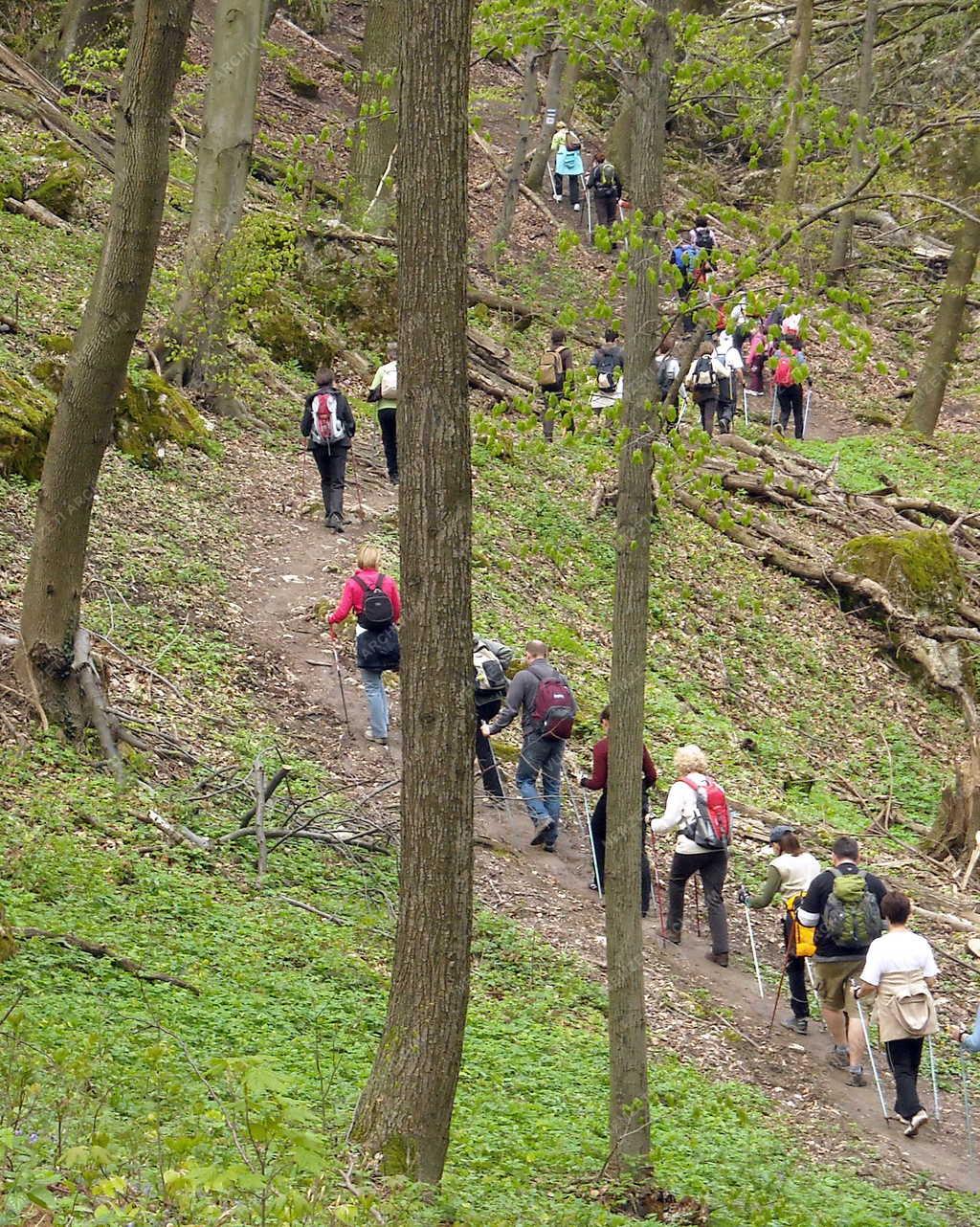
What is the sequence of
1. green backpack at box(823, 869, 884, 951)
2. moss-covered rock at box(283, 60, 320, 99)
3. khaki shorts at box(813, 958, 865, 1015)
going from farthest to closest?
moss-covered rock at box(283, 60, 320, 99), khaki shorts at box(813, 958, 865, 1015), green backpack at box(823, 869, 884, 951)

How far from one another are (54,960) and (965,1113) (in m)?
6.30

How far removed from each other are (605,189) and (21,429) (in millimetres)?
18853

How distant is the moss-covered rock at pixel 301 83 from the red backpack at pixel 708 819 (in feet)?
72.7

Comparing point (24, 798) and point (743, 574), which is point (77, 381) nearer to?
point (24, 798)

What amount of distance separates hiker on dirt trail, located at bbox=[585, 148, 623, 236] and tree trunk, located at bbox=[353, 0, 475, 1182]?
24.3 meters

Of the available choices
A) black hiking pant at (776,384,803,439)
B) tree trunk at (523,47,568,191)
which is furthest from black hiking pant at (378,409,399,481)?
tree trunk at (523,47,568,191)

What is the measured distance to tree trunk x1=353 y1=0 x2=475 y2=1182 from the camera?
5.20 meters

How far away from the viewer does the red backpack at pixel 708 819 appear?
425 inches

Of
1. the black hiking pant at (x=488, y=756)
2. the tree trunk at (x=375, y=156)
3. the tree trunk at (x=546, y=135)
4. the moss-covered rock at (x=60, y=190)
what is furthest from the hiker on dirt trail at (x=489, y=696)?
the tree trunk at (x=546, y=135)

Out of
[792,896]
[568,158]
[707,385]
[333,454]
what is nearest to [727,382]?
[707,385]

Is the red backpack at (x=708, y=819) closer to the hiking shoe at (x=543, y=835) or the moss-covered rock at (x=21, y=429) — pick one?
the hiking shoe at (x=543, y=835)

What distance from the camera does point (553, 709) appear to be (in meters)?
11.5

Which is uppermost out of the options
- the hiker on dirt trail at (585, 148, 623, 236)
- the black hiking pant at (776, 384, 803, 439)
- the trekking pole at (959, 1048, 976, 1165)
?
the hiker on dirt trail at (585, 148, 623, 236)

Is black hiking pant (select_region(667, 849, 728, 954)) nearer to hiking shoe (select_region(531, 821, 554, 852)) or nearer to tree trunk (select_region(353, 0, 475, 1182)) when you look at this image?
hiking shoe (select_region(531, 821, 554, 852))
